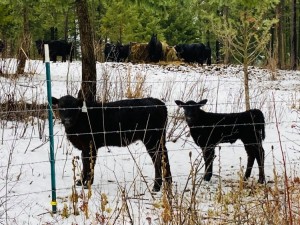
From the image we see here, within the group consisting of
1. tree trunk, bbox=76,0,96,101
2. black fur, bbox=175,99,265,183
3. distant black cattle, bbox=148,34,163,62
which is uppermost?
distant black cattle, bbox=148,34,163,62

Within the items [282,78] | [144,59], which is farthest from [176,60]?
[282,78]

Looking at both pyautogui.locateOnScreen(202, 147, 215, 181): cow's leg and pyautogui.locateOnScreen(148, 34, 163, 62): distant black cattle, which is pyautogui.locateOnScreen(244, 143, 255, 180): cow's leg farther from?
pyautogui.locateOnScreen(148, 34, 163, 62): distant black cattle

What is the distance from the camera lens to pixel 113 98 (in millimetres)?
10828

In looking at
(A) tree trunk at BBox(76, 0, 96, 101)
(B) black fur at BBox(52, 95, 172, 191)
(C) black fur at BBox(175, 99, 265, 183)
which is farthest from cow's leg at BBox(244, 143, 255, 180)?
(A) tree trunk at BBox(76, 0, 96, 101)

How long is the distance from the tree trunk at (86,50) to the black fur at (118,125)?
2.52 metres

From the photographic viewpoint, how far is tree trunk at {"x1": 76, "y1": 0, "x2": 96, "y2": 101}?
9227 millimetres

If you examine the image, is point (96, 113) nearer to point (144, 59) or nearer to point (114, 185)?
point (114, 185)

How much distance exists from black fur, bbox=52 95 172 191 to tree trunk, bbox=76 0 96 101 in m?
2.52

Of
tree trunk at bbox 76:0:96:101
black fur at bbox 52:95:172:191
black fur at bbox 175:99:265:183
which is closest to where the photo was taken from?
black fur at bbox 52:95:172:191

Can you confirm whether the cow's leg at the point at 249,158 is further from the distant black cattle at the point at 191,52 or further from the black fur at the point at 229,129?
the distant black cattle at the point at 191,52

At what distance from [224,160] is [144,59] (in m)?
15.9

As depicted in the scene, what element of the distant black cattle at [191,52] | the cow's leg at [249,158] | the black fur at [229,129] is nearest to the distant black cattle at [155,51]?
the distant black cattle at [191,52]

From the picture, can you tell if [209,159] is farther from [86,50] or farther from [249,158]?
[86,50]

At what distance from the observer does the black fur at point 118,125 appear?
6.49 m
